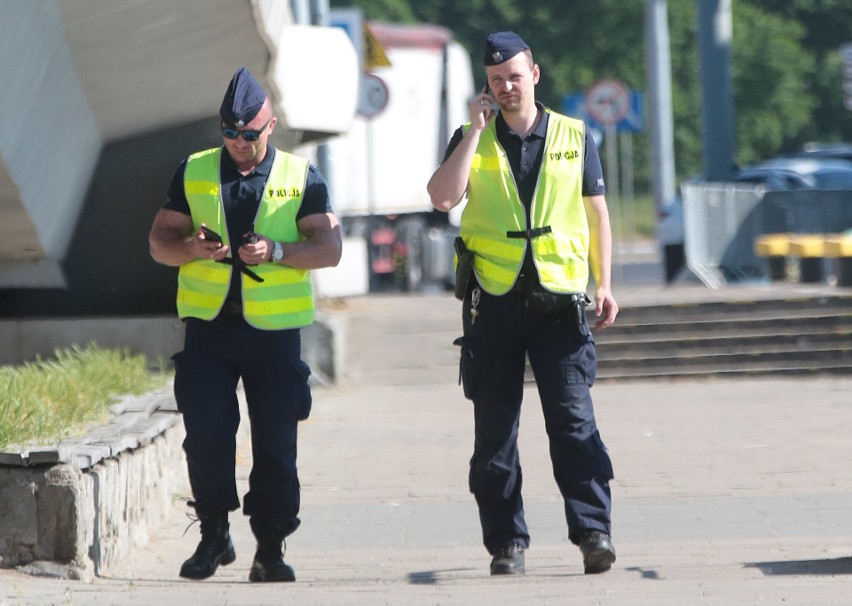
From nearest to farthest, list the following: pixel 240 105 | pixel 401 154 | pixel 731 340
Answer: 1. pixel 240 105
2. pixel 731 340
3. pixel 401 154

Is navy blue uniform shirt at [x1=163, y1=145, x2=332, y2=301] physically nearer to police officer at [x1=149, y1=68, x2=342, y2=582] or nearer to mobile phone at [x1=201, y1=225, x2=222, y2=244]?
police officer at [x1=149, y1=68, x2=342, y2=582]

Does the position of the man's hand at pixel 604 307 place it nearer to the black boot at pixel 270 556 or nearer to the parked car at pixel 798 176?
the black boot at pixel 270 556

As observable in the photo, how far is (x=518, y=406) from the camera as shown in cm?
637

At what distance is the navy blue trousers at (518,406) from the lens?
20.6 feet

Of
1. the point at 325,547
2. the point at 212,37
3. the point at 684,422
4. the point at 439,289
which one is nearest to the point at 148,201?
the point at 212,37

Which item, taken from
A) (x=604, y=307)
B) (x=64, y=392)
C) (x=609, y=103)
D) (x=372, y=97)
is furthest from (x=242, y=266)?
(x=609, y=103)

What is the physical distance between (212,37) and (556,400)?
16.2ft

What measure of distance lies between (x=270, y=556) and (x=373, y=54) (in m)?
11.9

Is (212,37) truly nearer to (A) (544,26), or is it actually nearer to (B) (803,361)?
(B) (803,361)

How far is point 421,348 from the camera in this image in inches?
551

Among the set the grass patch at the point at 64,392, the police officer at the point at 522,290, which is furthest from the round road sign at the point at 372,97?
the police officer at the point at 522,290

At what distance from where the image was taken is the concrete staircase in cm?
1381

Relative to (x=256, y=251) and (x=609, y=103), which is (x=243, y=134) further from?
(x=609, y=103)

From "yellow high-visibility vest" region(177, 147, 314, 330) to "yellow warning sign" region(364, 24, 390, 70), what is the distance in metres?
11.4
